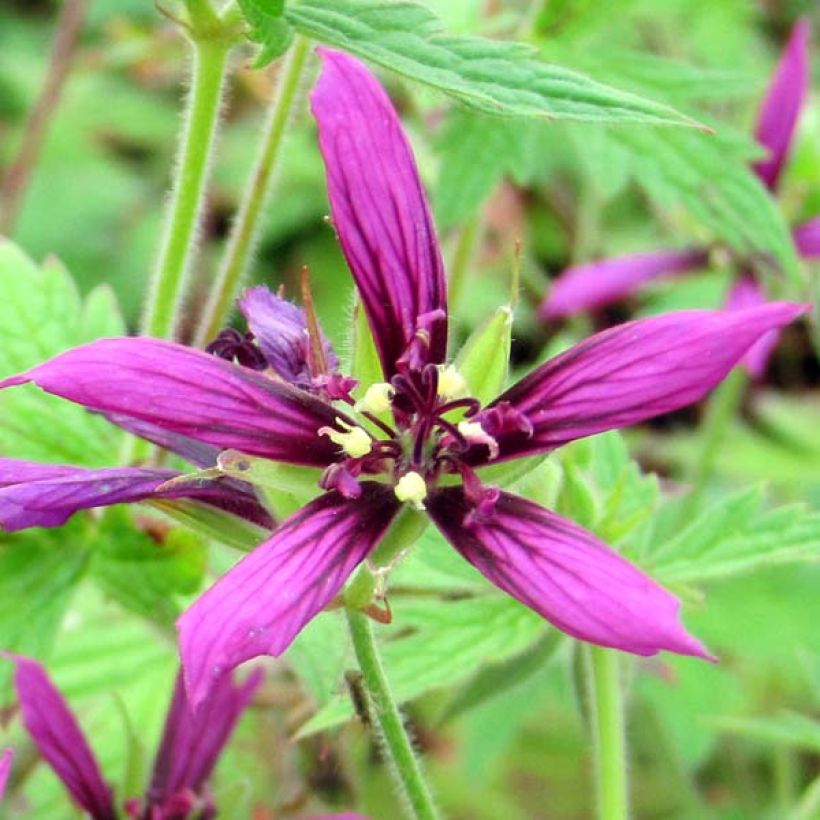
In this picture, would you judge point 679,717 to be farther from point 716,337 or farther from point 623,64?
point 716,337

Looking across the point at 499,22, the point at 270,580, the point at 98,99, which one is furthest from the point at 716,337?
the point at 98,99

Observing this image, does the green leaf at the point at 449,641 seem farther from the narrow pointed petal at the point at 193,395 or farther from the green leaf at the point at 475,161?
the green leaf at the point at 475,161

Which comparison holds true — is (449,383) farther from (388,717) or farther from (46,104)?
(46,104)

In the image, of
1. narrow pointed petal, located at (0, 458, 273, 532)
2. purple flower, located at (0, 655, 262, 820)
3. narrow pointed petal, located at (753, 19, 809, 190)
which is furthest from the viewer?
narrow pointed petal, located at (753, 19, 809, 190)

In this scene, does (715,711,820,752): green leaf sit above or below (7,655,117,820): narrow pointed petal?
below

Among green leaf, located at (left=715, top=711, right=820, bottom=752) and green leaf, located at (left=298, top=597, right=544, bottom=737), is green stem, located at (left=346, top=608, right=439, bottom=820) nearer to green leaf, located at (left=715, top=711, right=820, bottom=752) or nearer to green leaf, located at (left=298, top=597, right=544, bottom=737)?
green leaf, located at (left=298, top=597, right=544, bottom=737)

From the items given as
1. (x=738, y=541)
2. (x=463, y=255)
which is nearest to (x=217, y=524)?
(x=738, y=541)

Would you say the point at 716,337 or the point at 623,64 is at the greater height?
the point at 623,64

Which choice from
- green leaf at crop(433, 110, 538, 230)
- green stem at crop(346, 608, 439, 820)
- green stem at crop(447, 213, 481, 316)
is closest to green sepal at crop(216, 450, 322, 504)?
green stem at crop(346, 608, 439, 820)
